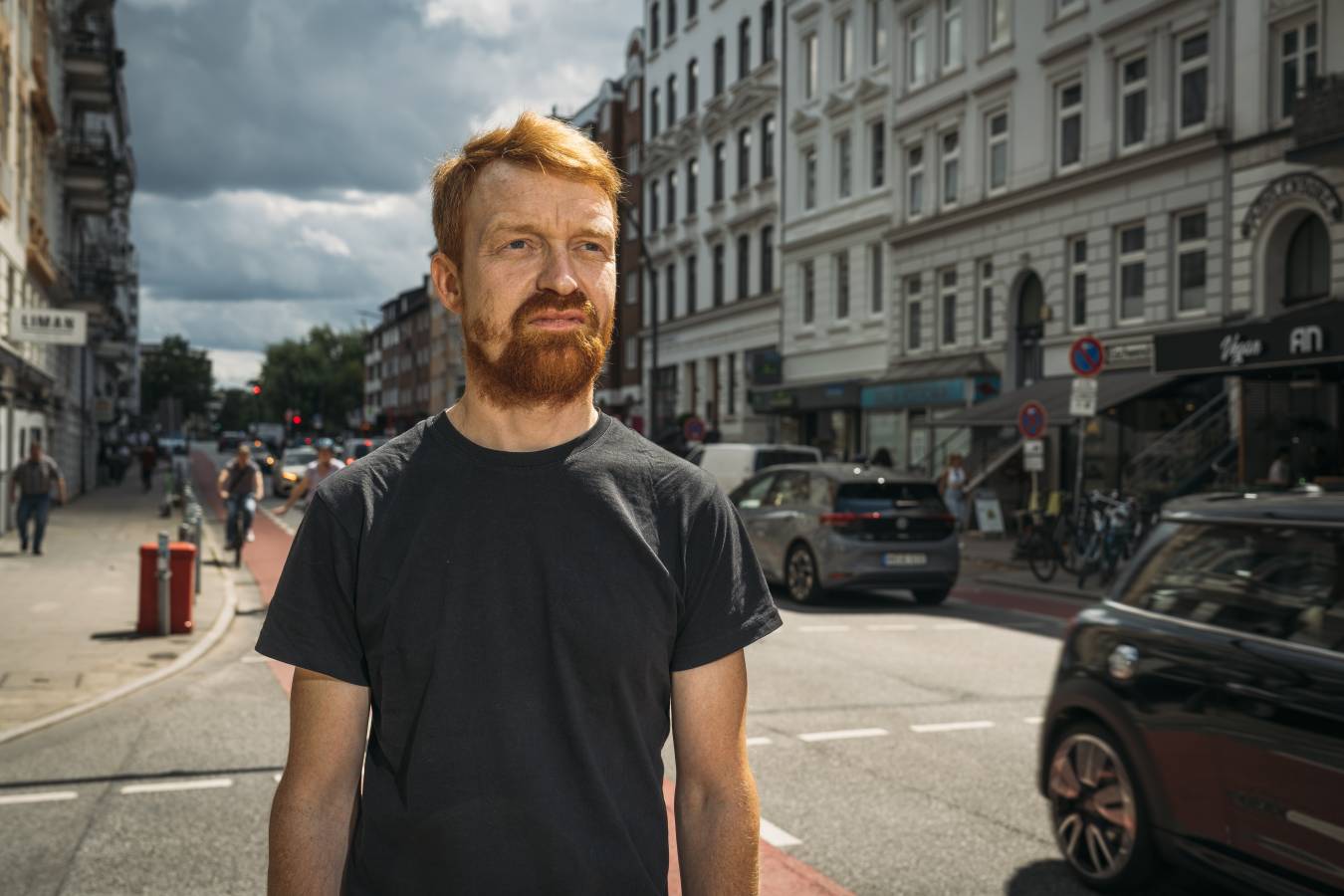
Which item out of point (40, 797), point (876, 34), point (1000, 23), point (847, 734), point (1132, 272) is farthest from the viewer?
point (876, 34)

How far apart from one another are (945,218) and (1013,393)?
5644 millimetres

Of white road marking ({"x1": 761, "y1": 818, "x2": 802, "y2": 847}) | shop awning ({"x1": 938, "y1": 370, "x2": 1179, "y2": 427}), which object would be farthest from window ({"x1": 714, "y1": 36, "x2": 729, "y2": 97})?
white road marking ({"x1": 761, "y1": 818, "x2": 802, "y2": 847})

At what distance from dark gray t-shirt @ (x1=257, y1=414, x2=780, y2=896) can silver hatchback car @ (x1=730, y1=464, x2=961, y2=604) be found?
13.3 m

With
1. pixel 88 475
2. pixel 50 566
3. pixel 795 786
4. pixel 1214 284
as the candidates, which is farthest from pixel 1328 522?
pixel 88 475

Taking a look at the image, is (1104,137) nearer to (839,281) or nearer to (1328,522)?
(839,281)

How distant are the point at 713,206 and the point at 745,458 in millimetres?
24225

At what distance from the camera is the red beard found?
6.71 ft

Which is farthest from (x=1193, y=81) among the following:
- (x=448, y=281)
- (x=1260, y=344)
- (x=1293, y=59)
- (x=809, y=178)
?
(x=448, y=281)

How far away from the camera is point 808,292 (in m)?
39.9

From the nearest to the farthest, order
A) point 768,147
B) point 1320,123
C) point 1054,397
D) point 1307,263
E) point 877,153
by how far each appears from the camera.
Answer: point 1320,123, point 1307,263, point 1054,397, point 877,153, point 768,147

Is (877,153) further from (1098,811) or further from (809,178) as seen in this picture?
(1098,811)

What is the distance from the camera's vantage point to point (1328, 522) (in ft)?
14.2

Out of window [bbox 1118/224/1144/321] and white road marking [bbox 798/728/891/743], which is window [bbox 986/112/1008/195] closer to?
window [bbox 1118/224/1144/321]

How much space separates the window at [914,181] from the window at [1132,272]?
7994 mm
